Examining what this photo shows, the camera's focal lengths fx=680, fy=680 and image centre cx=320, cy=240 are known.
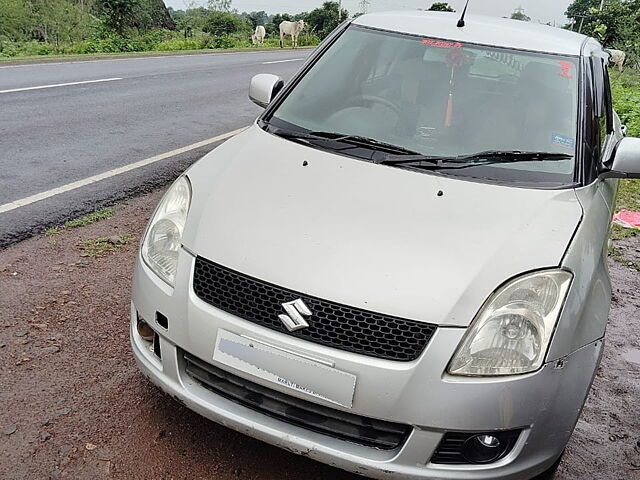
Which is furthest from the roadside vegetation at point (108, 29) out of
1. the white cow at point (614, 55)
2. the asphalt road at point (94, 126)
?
the white cow at point (614, 55)

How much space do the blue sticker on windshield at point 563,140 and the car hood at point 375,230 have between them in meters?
0.38

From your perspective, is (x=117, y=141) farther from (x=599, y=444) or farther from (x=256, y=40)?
(x=256, y=40)

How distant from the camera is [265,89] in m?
3.87

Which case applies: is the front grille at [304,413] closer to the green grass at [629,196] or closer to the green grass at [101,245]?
the green grass at [101,245]

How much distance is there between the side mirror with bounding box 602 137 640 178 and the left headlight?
1.95 meters

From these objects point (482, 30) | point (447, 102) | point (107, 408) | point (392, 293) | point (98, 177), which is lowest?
point (98, 177)

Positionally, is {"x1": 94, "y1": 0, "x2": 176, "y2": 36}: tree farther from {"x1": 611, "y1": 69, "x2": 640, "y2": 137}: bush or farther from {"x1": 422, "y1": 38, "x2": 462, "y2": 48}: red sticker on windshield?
{"x1": 422, "y1": 38, "x2": 462, "y2": 48}: red sticker on windshield

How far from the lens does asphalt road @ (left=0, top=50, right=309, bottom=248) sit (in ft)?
17.7

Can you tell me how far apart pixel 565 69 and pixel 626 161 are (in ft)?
2.06

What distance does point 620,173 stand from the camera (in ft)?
10.3

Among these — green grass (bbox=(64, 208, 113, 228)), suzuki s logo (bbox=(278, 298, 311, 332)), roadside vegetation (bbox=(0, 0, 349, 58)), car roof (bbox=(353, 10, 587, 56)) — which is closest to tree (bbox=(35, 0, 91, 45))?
roadside vegetation (bbox=(0, 0, 349, 58))

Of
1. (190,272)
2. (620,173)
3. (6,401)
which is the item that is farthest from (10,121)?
(620,173)

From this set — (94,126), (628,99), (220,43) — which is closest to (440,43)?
(94,126)

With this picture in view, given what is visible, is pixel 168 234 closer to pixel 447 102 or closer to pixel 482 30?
pixel 447 102
